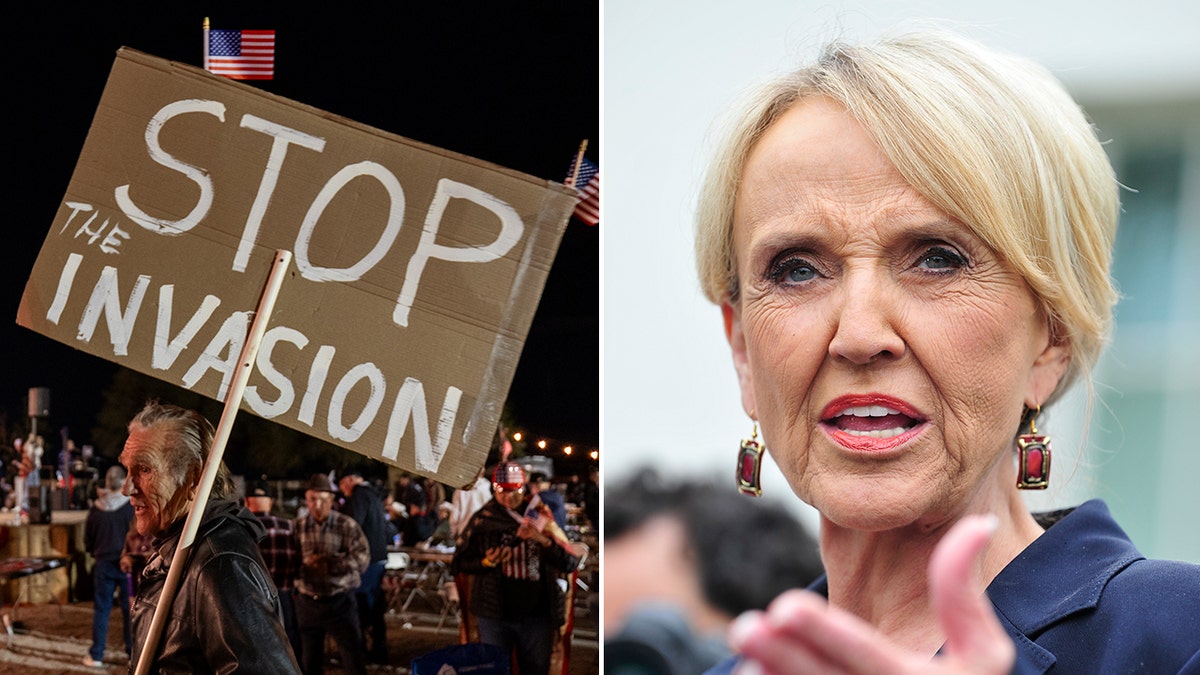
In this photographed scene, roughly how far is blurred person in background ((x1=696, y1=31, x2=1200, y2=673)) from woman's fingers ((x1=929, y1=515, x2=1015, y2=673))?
77 cm

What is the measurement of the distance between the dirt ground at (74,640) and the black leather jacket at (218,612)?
154cm

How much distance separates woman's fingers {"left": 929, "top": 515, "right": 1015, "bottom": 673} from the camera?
0.72m

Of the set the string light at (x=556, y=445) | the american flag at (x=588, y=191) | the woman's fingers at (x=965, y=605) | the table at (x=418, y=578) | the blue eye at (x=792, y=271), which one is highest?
the american flag at (x=588, y=191)

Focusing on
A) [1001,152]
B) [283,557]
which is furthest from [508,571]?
[1001,152]

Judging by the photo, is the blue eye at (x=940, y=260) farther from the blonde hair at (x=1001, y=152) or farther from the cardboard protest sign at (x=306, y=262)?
the cardboard protest sign at (x=306, y=262)

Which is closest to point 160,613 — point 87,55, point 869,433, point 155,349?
point 155,349

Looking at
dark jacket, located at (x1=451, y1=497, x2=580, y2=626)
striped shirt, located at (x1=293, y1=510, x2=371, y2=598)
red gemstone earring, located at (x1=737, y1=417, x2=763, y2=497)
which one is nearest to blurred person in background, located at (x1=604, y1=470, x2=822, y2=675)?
dark jacket, located at (x1=451, y1=497, x2=580, y2=626)

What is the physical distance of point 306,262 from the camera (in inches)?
90.4

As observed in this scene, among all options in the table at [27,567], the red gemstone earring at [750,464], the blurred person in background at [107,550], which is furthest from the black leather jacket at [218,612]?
the table at [27,567]

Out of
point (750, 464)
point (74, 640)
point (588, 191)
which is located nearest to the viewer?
point (750, 464)

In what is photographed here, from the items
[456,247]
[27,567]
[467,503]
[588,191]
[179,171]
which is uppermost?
[588,191]

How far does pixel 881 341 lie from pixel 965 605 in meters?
0.83

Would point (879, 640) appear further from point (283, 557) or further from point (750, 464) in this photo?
point (283, 557)

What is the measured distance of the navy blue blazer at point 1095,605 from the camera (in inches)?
54.4
